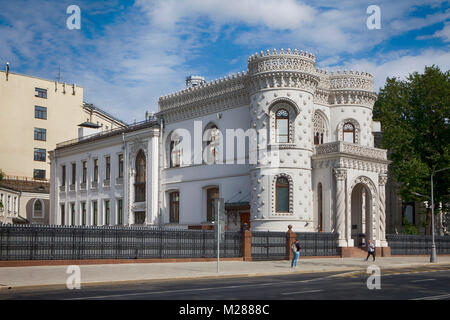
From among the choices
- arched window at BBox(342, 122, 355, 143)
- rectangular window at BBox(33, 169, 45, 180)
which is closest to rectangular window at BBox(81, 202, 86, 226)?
rectangular window at BBox(33, 169, 45, 180)

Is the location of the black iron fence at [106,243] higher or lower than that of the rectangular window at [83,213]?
lower

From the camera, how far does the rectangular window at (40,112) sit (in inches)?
2977

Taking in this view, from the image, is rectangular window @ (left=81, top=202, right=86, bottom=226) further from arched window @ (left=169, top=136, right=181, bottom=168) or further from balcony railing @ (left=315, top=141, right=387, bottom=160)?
balcony railing @ (left=315, top=141, right=387, bottom=160)

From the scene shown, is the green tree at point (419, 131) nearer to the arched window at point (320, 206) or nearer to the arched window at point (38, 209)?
the arched window at point (320, 206)

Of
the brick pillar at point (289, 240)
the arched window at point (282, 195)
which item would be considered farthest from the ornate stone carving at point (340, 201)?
the brick pillar at point (289, 240)

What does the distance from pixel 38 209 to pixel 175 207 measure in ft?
92.4

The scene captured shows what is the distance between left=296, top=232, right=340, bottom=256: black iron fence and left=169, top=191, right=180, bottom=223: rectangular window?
13760mm

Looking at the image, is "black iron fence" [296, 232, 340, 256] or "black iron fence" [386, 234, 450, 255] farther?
"black iron fence" [386, 234, 450, 255]

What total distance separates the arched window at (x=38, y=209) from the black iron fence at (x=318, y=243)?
41885 mm

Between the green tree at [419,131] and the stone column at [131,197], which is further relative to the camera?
the stone column at [131,197]

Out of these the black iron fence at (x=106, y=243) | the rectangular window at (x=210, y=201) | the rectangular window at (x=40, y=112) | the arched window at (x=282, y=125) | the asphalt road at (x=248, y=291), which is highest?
the rectangular window at (x=40, y=112)

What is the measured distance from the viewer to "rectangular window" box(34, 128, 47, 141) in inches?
2972
